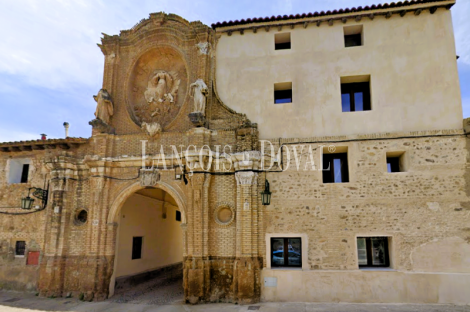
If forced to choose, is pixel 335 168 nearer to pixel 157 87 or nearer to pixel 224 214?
pixel 224 214

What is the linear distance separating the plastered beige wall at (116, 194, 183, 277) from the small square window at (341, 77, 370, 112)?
30.7 ft

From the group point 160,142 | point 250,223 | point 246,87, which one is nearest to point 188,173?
point 160,142

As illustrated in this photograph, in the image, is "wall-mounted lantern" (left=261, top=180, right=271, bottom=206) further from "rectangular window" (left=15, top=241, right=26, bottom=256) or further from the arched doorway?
"rectangular window" (left=15, top=241, right=26, bottom=256)

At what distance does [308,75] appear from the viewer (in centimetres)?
1098

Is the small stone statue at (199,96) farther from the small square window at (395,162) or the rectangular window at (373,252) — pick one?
the rectangular window at (373,252)

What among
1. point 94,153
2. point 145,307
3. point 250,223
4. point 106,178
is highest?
point 94,153

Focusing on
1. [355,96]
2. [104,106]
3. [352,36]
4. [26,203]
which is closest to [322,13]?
[352,36]

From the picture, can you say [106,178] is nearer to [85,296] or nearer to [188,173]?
[188,173]

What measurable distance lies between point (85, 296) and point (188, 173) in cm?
534

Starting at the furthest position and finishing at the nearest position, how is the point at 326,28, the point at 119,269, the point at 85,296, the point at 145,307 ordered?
the point at 119,269 → the point at 326,28 → the point at 85,296 → the point at 145,307

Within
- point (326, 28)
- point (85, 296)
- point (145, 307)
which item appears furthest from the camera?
point (326, 28)

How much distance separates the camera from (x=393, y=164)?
10.7m

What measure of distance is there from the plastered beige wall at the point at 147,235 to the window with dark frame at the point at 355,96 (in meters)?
9.35

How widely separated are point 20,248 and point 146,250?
15.7 feet
